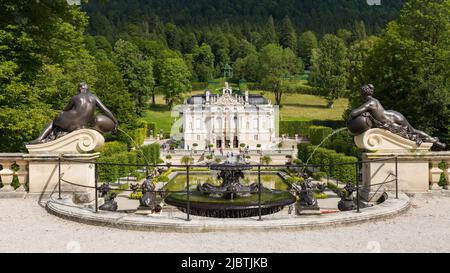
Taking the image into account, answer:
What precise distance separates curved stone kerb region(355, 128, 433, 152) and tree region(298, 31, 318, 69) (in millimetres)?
135306

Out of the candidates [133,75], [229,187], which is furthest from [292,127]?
[229,187]

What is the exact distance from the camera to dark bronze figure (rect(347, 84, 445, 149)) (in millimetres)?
11516

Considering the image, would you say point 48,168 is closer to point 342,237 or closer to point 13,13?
point 342,237

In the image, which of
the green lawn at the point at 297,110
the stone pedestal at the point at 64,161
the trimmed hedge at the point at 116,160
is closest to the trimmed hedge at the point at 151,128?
the green lawn at the point at 297,110

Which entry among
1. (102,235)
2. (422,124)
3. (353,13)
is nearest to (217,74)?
(353,13)

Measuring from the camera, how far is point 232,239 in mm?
8055

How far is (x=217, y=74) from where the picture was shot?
143375mm

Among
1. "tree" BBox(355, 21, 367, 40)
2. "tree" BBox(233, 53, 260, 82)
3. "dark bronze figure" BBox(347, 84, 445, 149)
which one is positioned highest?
"tree" BBox(355, 21, 367, 40)

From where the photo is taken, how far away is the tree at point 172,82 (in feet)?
326

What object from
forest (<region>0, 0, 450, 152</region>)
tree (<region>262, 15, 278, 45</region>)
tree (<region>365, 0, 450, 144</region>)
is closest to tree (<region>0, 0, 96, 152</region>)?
forest (<region>0, 0, 450, 152</region>)

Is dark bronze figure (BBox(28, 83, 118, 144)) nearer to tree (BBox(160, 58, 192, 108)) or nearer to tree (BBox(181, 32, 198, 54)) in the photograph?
tree (BBox(160, 58, 192, 108))

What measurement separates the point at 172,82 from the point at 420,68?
225 ft

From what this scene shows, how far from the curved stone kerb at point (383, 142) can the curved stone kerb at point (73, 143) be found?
6.09 m
